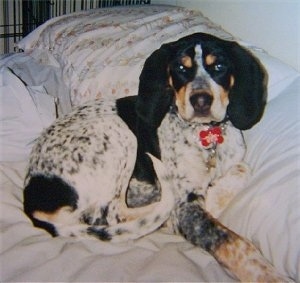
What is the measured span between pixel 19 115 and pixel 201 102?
100 centimetres

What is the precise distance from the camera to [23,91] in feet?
6.98

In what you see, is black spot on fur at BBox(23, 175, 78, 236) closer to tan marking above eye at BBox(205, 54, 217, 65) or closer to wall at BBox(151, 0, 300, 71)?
tan marking above eye at BBox(205, 54, 217, 65)

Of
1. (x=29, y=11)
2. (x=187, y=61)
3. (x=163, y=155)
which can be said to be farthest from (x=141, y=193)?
(x=29, y=11)

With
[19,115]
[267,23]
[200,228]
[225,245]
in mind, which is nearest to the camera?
[225,245]

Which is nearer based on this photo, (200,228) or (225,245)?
(225,245)

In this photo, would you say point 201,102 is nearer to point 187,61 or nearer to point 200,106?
point 200,106

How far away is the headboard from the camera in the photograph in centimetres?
372

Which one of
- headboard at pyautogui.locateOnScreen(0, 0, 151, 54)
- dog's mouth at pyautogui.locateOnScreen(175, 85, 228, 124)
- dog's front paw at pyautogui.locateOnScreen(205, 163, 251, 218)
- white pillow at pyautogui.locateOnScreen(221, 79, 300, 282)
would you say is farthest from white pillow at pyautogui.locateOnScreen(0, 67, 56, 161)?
headboard at pyautogui.locateOnScreen(0, 0, 151, 54)

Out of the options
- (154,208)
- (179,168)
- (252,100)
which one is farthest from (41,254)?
(252,100)

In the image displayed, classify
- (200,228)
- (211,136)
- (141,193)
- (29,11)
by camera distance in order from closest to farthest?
(200,228)
(211,136)
(141,193)
(29,11)

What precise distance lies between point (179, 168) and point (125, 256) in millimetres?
491

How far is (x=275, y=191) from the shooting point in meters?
1.36

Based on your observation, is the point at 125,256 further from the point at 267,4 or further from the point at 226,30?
the point at 226,30

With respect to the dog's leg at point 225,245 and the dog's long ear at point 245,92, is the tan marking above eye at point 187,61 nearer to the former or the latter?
the dog's long ear at point 245,92
